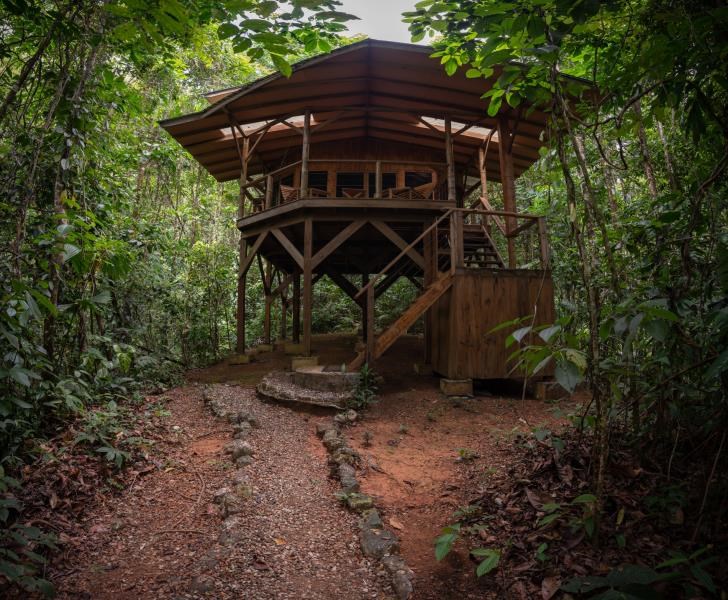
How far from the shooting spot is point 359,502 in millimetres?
3467

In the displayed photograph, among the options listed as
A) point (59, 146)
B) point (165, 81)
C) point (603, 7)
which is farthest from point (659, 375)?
point (165, 81)

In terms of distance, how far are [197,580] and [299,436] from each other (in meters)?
3.11

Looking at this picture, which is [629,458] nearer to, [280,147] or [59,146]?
[59,146]

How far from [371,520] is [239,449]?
6.68 feet

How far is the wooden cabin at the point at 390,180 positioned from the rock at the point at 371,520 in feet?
13.4

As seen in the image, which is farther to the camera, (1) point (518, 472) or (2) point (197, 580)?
(1) point (518, 472)

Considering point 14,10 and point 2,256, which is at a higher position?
point 14,10

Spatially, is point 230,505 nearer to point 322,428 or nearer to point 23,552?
point 23,552

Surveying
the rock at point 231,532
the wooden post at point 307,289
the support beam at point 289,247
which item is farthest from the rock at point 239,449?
the support beam at point 289,247

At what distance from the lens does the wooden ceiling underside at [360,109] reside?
28.1 feet

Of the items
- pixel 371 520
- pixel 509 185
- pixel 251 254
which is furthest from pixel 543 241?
pixel 251 254

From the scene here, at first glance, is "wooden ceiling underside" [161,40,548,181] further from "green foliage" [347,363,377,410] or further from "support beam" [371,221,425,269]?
"green foliage" [347,363,377,410]

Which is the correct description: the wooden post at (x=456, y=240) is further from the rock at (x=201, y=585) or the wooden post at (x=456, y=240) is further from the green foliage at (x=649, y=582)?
the rock at (x=201, y=585)

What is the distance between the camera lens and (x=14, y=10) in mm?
2160
